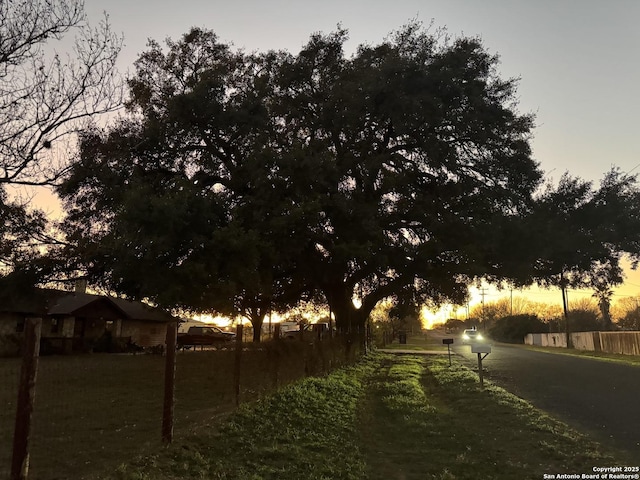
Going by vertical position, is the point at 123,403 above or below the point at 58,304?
below

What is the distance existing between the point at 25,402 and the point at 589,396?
13418 mm

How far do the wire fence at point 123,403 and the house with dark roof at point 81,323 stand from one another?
6.75m

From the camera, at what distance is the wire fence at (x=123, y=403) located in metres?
7.04

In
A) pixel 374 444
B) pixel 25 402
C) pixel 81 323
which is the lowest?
pixel 374 444

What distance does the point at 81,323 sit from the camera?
116 ft

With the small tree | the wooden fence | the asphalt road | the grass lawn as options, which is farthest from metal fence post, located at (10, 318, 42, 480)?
the small tree

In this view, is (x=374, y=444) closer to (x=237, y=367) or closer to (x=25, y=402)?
(x=237, y=367)

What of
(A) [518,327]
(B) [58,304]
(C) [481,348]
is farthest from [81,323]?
(A) [518,327]

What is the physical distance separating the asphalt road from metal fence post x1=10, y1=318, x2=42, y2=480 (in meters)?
7.72

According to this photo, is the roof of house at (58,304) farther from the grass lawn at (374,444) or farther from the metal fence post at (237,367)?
the grass lawn at (374,444)

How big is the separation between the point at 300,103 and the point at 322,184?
5586 millimetres

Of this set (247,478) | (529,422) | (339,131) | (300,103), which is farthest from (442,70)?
(247,478)

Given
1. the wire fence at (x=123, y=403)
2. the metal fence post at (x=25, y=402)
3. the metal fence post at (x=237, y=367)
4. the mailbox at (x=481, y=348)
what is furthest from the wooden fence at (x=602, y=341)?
the metal fence post at (x=25, y=402)

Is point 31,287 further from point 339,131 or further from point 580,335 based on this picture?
point 580,335
